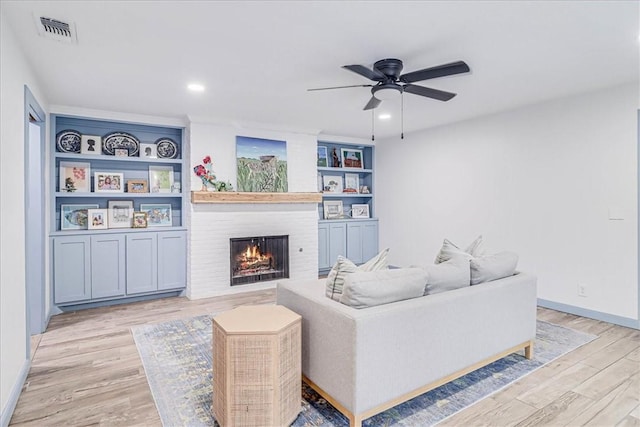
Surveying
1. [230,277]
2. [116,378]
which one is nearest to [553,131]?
[230,277]

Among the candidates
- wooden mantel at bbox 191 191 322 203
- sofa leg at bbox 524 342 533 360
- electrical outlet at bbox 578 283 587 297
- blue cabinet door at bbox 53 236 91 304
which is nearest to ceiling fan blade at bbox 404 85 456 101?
sofa leg at bbox 524 342 533 360

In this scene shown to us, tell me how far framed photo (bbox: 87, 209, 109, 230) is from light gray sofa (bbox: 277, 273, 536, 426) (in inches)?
122

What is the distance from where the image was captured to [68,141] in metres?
4.39

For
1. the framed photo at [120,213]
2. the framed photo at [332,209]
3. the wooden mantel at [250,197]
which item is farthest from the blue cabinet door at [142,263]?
the framed photo at [332,209]

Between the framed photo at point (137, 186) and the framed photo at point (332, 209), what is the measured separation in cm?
294

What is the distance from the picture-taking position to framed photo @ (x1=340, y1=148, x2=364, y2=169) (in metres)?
6.70

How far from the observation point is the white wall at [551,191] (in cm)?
365

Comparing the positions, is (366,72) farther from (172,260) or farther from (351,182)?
(351,182)

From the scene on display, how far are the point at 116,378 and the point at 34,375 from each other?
0.63 m

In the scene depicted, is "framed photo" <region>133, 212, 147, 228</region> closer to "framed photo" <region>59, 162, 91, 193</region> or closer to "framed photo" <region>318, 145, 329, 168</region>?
"framed photo" <region>59, 162, 91, 193</region>

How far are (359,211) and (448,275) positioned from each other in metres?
4.40

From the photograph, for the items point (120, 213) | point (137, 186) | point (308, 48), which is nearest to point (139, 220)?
point (120, 213)

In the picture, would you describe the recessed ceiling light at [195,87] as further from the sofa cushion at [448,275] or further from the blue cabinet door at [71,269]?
the sofa cushion at [448,275]

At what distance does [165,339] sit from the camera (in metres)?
3.33
